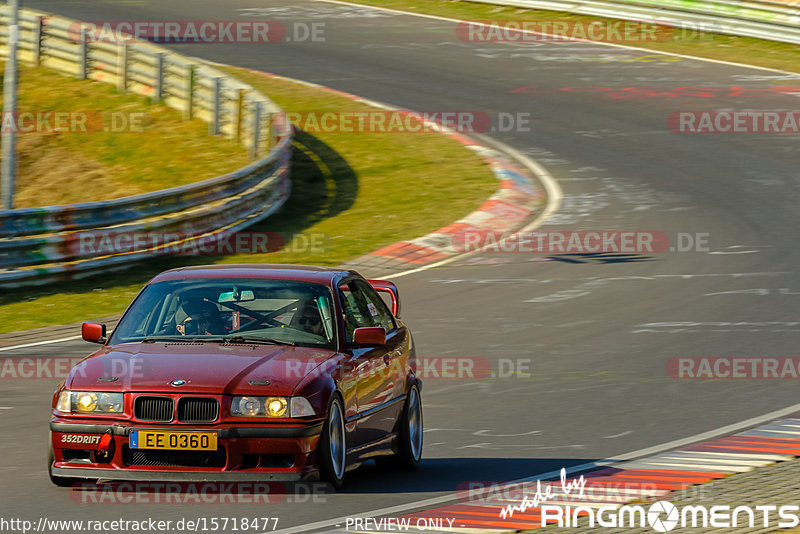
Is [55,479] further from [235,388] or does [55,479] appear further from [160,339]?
[235,388]

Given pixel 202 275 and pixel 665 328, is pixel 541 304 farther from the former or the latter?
pixel 202 275

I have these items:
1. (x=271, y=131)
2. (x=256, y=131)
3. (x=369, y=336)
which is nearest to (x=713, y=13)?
(x=271, y=131)

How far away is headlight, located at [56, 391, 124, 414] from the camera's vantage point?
7738 millimetres

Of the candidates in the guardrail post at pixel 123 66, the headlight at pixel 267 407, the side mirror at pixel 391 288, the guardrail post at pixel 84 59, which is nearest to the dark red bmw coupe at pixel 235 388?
the headlight at pixel 267 407

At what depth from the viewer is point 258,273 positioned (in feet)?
29.5

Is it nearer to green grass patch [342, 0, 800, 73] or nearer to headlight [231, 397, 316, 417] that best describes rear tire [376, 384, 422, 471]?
headlight [231, 397, 316, 417]

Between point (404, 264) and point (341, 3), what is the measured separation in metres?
21.6

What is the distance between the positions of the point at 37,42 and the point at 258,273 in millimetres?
23392

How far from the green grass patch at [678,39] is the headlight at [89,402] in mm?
24624

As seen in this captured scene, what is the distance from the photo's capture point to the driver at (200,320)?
28.3 feet

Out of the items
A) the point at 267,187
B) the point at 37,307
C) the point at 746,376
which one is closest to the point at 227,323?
the point at 746,376

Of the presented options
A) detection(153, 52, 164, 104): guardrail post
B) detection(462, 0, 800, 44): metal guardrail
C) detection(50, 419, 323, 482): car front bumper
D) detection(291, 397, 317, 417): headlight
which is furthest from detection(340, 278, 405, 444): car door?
detection(462, 0, 800, 44): metal guardrail

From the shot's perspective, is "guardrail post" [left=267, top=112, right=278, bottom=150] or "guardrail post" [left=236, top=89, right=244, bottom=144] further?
"guardrail post" [left=236, top=89, right=244, bottom=144]

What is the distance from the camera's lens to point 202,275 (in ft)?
29.6
